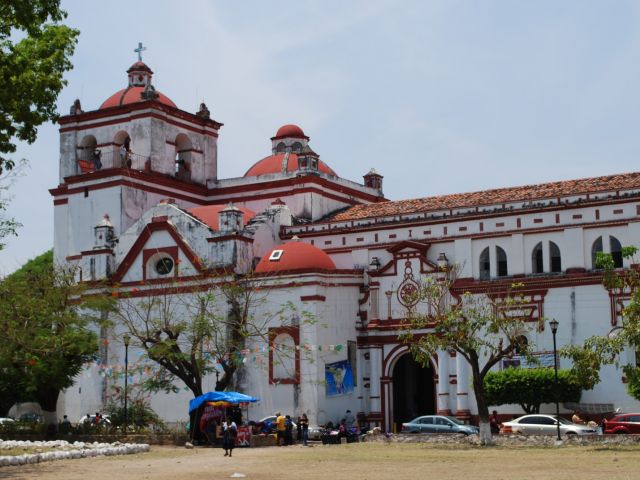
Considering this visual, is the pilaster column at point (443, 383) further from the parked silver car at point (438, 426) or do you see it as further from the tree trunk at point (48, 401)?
the tree trunk at point (48, 401)

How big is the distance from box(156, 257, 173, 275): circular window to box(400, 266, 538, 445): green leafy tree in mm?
11529

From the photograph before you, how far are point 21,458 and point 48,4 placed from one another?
481 inches

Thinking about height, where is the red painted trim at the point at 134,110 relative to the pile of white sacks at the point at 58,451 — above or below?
above

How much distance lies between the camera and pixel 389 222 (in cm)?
4856

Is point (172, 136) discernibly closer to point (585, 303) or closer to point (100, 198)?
point (100, 198)

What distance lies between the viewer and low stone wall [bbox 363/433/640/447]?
112ft

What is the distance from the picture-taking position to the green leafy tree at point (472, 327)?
36.9 metres

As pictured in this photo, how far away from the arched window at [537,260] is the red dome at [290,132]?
57.4ft

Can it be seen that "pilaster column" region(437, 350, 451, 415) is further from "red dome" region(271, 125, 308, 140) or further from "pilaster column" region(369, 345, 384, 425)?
"red dome" region(271, 125, 308, 140)

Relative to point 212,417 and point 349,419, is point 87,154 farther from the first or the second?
point 212,417

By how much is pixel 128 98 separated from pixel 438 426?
24.4 meters

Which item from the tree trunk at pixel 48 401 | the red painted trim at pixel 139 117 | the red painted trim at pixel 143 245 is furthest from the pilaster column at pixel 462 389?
the red painted trim at pixel 139 117

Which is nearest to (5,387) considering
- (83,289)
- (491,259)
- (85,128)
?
(83,289)

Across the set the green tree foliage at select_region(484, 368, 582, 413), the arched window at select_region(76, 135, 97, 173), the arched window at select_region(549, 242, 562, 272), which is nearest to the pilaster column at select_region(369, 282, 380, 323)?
the green tree foliage at select_region(484, 368, 582, 413)
